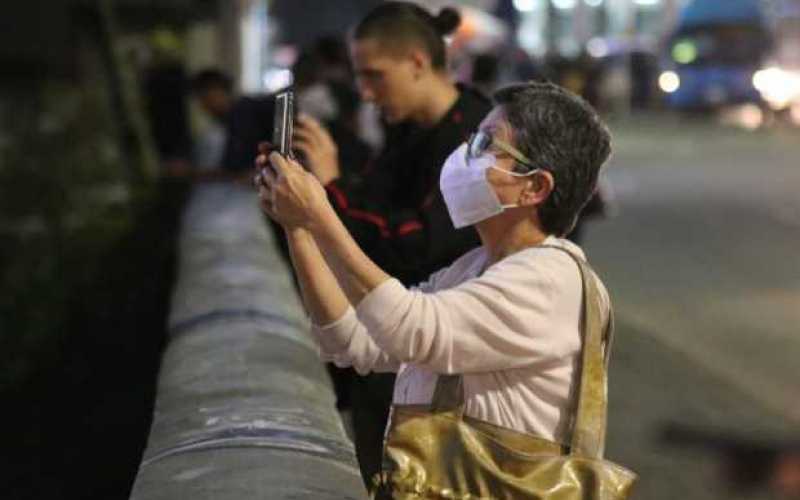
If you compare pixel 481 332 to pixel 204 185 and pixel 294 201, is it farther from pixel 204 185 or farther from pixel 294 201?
pixel 204 185

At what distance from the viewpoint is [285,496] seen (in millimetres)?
3129

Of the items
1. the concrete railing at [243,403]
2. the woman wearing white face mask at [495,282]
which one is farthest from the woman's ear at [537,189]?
the concrete railing at [243,403]

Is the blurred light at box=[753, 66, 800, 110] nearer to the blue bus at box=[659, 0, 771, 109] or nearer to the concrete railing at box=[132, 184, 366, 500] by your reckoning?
the blue bus at box=[659, 0, 771, 109]

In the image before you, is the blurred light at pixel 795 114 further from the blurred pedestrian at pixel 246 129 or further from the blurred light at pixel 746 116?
the blurred pedestrian at pixel 246 129

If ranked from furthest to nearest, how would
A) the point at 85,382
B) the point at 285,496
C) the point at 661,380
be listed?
the point at 661,380 → the point at 85,382 → the point at 285,496

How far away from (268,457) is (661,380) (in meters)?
6.08

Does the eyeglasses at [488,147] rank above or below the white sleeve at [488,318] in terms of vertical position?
above

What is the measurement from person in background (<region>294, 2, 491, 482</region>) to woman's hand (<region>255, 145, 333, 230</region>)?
1274 mm

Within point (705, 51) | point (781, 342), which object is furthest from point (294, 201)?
point (705, 51)

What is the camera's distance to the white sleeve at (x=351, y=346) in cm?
300

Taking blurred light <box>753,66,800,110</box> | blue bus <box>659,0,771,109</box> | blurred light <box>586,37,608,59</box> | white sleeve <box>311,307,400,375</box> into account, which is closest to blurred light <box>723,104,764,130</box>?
blue bus <box>659,0,771,109</box>

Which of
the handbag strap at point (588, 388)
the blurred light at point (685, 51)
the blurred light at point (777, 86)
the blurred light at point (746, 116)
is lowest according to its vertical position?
the blurred light at point (746, 116)

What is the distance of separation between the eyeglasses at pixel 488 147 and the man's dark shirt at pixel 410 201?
0.89m

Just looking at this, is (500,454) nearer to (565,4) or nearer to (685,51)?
(685,51)
